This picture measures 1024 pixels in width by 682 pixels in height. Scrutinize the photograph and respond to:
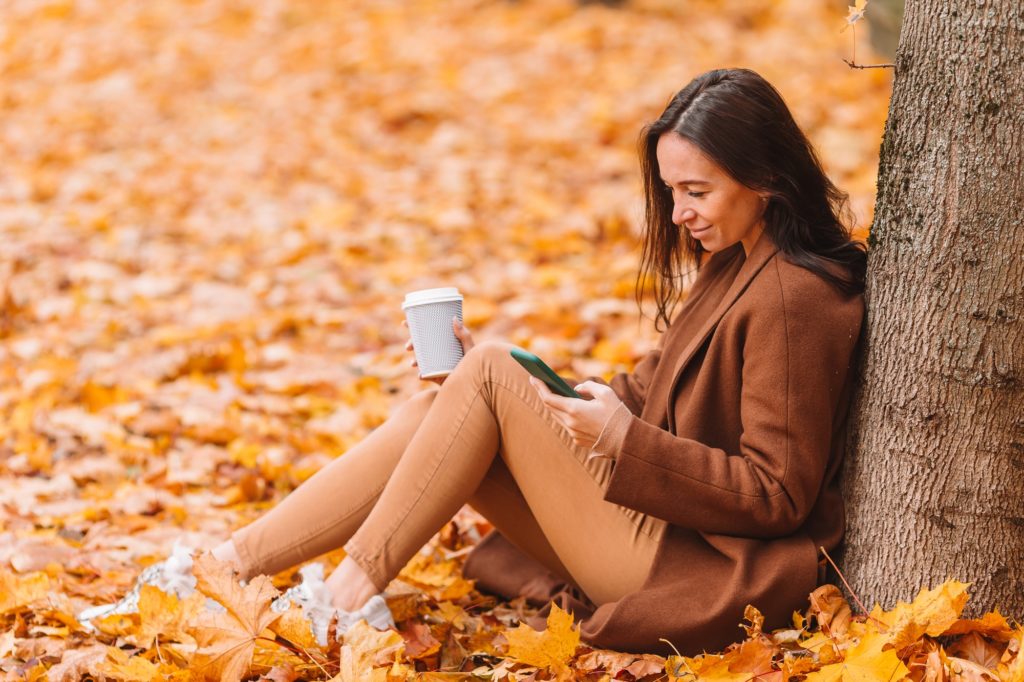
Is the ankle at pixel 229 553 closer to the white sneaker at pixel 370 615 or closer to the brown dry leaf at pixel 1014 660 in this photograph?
the white sneaker at pixel 370 615

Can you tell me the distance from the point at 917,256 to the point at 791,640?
76 cm

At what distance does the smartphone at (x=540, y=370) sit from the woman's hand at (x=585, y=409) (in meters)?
0.02

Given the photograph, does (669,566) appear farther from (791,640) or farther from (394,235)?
(394,235)

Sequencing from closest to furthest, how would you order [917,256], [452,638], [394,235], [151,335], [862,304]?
[917,256] < [862,304] < [452,638] < [151,335] < [394,235]

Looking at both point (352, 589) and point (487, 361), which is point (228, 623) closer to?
point (352, 589)

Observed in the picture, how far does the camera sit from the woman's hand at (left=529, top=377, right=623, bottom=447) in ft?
6.38

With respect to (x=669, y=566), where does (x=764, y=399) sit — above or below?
above

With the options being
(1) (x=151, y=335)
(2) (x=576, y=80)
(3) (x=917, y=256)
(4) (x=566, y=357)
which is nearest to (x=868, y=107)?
(2) (x=576, y=80)

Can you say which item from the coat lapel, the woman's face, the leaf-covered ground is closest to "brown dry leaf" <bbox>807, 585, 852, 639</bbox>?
the leaf-covered ground

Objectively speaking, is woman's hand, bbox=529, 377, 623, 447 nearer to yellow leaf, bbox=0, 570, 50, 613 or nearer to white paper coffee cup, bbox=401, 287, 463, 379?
white paper coffee cup, bbox=401, 287, 463, 379

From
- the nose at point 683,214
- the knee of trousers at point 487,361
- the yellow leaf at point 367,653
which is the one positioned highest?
the nose at point 683,214

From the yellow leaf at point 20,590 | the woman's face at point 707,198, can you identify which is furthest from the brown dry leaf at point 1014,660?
the yellow leaf at point 20,590

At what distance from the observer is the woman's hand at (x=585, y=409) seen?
194 cm

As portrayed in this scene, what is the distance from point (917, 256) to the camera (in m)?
1.87
